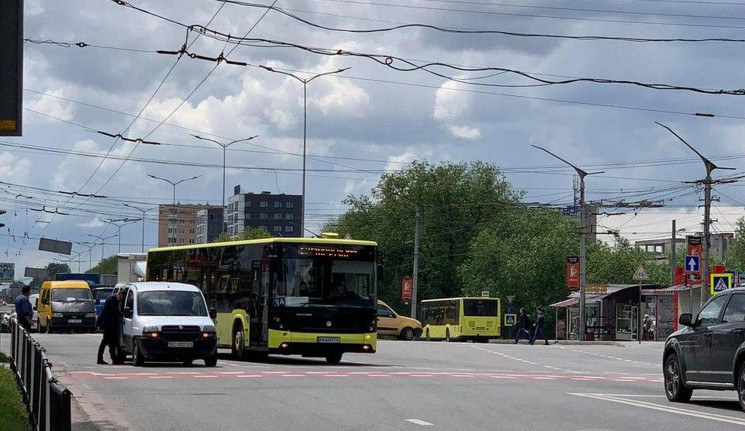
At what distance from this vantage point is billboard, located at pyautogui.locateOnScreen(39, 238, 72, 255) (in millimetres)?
119938

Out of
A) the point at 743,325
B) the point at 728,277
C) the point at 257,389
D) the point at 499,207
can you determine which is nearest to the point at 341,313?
the point at 257,389

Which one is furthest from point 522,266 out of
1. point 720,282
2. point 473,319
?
point 720,282

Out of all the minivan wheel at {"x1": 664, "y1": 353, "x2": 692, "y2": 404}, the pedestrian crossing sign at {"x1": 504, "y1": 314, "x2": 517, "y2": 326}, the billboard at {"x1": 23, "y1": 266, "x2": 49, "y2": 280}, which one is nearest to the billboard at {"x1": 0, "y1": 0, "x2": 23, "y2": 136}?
the minivan wheel at {"x1": 664, "y1": 353, "x2": 692, "y2": 404}

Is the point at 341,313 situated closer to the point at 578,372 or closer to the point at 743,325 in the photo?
the point at 578,372

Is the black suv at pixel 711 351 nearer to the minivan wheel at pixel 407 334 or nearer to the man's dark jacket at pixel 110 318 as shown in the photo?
the man's dark jacket at pixel 110 318

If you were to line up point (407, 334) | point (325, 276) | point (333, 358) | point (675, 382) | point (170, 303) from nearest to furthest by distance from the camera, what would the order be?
point (675, 382) → point (170, 303) → point (325, 276) → point (333, 358) → point (407, 334)

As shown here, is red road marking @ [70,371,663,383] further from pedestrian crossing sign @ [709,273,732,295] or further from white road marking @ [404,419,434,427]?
pedestrian crossing sign @ [709,273,732,295]

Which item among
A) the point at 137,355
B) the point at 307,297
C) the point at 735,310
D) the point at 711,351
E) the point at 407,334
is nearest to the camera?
the point at 735,310

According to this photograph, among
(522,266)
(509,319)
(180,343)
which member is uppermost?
(522,266)

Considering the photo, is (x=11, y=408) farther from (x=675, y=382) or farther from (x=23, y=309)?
(x=23, y=309)

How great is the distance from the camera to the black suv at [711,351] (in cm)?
1784

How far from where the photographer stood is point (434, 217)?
109 m

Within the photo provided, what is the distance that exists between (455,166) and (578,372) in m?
81.4

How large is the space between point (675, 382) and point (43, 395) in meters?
11.0
